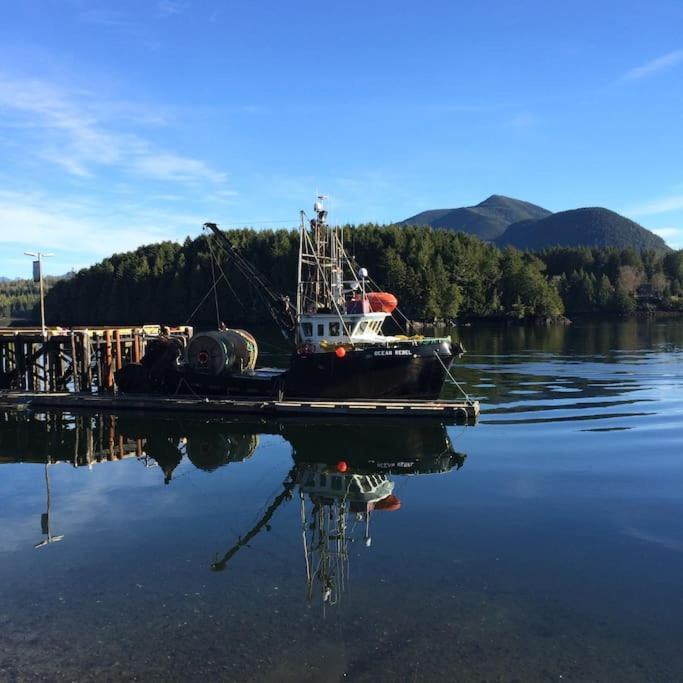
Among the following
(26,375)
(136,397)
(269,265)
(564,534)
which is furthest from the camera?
(269,265)

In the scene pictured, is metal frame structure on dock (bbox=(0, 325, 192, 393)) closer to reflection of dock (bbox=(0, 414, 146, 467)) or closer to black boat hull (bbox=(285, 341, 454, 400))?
reflection of dock (bbox=(0, 414, 146, 467))

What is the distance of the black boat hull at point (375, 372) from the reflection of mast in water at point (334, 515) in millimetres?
7290

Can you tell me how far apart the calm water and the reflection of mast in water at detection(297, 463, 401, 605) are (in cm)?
7

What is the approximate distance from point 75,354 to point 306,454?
15.1 m

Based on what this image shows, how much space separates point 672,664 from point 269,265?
115 m

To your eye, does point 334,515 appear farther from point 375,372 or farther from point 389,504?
point 375,372

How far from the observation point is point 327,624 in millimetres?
9016

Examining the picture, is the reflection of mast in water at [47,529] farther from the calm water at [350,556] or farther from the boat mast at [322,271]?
the boat mast at [322,271]

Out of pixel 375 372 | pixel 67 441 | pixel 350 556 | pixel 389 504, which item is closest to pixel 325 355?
pixel 375 372

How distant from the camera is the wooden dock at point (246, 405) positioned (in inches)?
922

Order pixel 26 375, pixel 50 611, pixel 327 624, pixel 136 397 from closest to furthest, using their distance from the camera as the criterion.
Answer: pixel 327 624 < pixel 50 611 < pixel 136 397 < pixel 26 375

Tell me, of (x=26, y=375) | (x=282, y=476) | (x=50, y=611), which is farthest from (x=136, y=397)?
(x=50, y=611)

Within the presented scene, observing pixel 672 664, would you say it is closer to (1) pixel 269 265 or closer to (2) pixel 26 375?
(2) pixel 26 375

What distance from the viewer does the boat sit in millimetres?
25297
